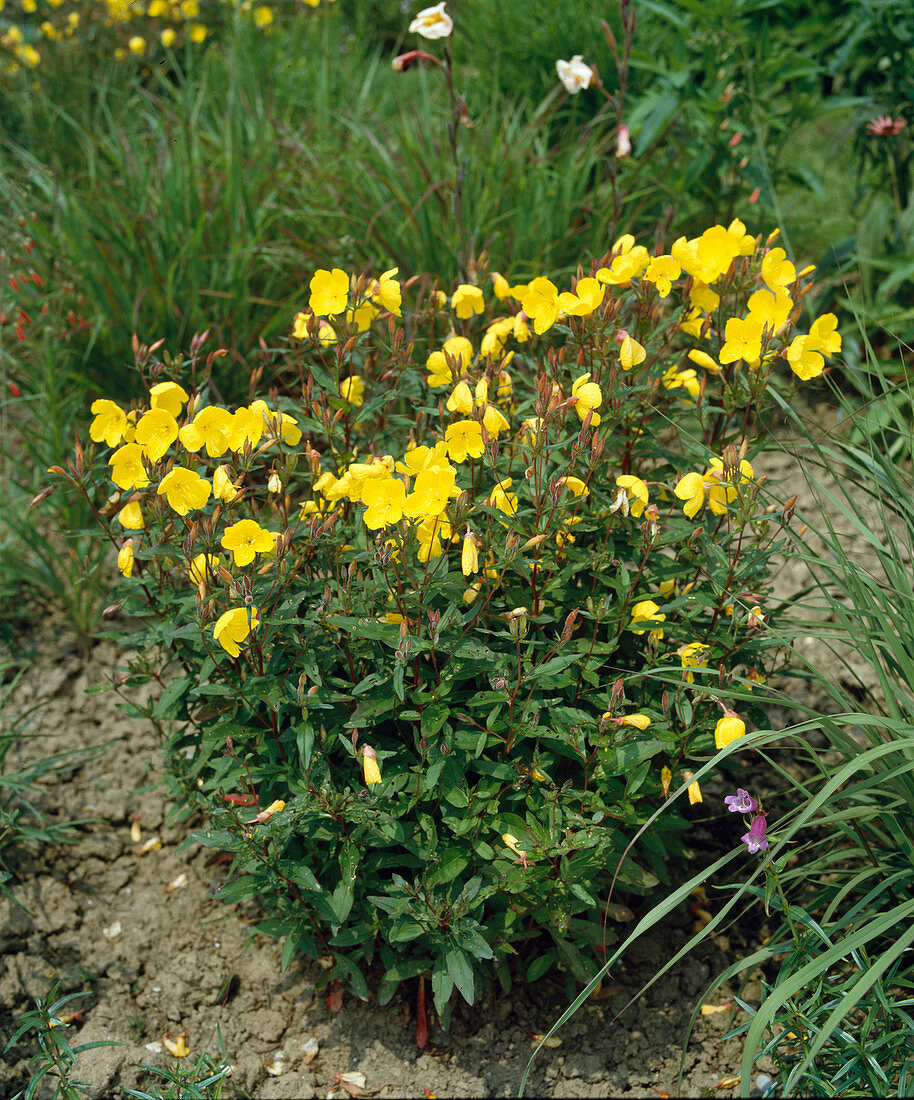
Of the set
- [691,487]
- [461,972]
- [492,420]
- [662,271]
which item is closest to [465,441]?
[492,420]

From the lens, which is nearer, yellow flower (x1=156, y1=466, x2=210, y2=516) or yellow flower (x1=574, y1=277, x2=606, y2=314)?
yellow flower (x1=156, y1=466, x2=210, y2=516)

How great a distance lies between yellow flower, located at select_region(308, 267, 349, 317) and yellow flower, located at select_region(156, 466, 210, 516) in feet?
1.49

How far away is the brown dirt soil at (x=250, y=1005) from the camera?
1997 mm

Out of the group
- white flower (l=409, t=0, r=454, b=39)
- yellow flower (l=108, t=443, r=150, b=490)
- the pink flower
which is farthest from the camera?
the pink flower

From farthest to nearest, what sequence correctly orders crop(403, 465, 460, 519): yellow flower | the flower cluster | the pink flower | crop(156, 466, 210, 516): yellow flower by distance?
the flower cluster → the pink flower → crop(156, 466, 210, 516): yellow flower → crop(403, 465, 460, 519): yellow flower

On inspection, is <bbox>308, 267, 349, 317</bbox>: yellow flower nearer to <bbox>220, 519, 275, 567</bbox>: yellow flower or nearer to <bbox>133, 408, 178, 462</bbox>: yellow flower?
<bbox>133, 408, 178, 462</bbox>: yellow flower

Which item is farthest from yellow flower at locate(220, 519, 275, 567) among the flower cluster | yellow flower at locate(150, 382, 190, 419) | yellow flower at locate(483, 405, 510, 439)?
the flower cluster

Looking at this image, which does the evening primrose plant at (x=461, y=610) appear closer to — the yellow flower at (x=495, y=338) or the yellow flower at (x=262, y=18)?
A: the yellow flower at (x=495, y=338)

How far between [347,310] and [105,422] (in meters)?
0.57

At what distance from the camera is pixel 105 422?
1.93 metres

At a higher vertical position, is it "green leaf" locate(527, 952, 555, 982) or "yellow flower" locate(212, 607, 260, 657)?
"yellow flower" locate(212, 607, 260, 657)

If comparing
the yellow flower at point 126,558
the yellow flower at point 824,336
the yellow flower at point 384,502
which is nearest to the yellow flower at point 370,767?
the yellow flower at point 384,502

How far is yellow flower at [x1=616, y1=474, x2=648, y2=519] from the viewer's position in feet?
6.13

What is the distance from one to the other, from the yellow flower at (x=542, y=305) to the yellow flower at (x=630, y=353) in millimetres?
198
